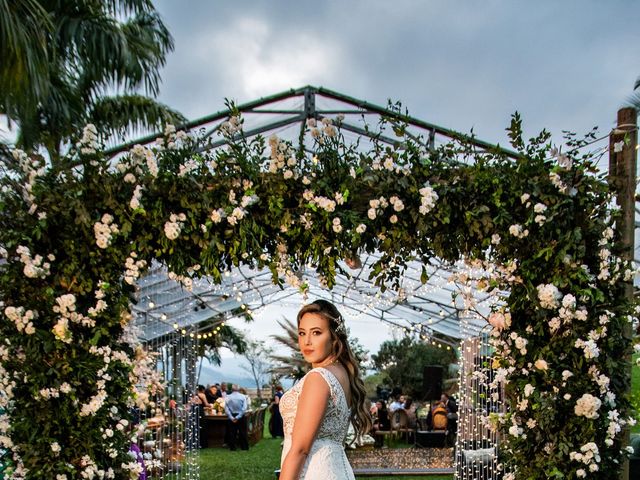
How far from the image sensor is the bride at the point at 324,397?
2967 millimetres

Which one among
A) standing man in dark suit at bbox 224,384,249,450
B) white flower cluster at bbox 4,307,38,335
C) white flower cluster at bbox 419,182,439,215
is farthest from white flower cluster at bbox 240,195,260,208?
standing man in dark suit at bbox 224,384,249,450

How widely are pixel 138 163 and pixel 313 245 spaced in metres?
1.22

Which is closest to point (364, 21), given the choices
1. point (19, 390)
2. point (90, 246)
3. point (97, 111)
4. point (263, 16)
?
point (263, 16)

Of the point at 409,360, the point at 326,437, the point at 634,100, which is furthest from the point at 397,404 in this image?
the point at 326,437

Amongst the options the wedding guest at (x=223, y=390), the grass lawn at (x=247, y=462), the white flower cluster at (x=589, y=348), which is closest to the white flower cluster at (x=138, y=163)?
the white flower cluster at (x=589, y=348)

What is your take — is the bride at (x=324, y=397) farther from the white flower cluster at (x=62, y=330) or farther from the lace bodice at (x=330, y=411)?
the white flower cluster at (x=62, y=330)

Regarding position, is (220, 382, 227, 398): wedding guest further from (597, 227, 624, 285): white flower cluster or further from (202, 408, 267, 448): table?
(597, 227, 624, 285): white flower cluster

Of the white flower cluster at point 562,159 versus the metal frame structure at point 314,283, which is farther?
the metal frame structure at point 314,283

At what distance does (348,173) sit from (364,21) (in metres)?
5.63

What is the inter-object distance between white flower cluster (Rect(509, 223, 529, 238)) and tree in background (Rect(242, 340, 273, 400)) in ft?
92.8

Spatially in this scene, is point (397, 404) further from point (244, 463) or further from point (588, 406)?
point (588, 406)

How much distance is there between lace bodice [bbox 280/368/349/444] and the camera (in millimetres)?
3039

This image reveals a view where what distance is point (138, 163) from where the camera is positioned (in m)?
4.14

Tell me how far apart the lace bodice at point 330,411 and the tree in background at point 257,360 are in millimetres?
28807
